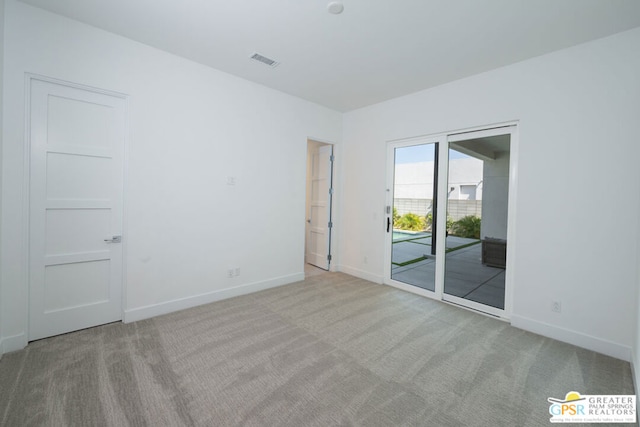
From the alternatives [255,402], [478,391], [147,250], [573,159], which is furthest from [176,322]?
[573,159]

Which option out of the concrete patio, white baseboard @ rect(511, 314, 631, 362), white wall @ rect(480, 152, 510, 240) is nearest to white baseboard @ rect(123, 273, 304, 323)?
the concrete patio

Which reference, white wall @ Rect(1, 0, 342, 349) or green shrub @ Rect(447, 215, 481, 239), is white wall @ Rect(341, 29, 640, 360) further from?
white wall @ Rect(1, 0, 342, 349)

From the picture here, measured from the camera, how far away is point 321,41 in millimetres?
2803

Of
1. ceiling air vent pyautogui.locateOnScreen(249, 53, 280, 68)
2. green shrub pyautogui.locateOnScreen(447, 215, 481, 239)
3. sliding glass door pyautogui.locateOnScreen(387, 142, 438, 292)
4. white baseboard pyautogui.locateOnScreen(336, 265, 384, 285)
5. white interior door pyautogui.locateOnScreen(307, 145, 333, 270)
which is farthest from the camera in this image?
white interior door pyautogui.locateOnScreen(307, 145, 333, 270)

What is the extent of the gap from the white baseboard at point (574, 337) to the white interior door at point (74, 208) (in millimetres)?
4659

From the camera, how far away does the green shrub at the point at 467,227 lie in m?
3.61

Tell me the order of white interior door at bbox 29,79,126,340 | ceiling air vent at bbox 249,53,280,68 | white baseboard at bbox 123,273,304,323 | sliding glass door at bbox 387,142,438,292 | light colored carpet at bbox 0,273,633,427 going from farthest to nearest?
sliding glass door at bbox 387,142,438,292, ceiling air vent at bbox 249,53,280,68, white baseboard at bbox 123,273,304,323, white interior door at bbox 29,79,126,340, light colored carpet at bbox 0,273,633,427

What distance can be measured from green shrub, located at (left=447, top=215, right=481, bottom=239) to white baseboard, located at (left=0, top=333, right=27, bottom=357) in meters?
4.94

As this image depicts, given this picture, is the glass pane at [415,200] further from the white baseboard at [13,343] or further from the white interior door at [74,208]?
the white baseboard at [13,343]

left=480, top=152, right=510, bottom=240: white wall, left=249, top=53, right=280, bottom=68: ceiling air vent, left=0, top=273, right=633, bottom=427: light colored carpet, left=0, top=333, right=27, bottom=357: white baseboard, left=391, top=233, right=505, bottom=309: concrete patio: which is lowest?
left=0, top=273, right=633, bottom=427: light colored carpet

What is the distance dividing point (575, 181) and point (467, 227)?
1.24 metres

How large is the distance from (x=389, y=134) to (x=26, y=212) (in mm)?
4602

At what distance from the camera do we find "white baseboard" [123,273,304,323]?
301 cm

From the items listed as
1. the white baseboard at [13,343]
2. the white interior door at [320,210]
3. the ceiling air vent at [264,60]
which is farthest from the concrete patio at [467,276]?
the white baseboard at [13,343]
